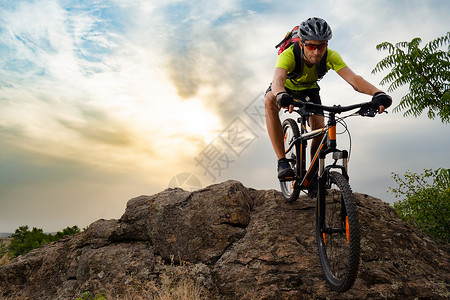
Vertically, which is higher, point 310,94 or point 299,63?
point 299,63

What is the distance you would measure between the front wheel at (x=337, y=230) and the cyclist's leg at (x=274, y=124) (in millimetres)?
1433

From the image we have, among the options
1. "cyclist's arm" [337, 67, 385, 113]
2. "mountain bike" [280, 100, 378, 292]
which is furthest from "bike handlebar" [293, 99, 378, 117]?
"cyclist's arm" [337, 67, 385, 113]

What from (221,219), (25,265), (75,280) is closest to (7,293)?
(25,265)

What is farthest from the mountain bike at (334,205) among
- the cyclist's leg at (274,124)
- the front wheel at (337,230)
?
the cyclist's leg at (274,124)

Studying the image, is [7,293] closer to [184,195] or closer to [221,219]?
[184,195]

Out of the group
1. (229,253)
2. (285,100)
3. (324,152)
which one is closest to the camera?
(285,100)

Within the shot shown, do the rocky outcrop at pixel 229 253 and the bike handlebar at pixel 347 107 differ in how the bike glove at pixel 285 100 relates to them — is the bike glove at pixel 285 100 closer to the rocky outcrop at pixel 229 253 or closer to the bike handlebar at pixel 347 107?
the bike handlebar at pixel 347 107

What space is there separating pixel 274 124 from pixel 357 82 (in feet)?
4.78

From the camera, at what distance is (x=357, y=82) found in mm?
4957

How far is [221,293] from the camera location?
15.4ft

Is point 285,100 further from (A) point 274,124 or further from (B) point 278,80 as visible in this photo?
(A) point 274,124

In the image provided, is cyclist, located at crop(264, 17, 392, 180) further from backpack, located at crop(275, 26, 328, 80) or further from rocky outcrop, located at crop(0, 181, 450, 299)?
rocky outcrop, located at crop(0, 181, 450, 299)

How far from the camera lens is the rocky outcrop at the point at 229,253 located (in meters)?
4.49

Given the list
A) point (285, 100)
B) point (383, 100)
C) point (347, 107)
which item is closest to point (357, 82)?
point (383, 100)
